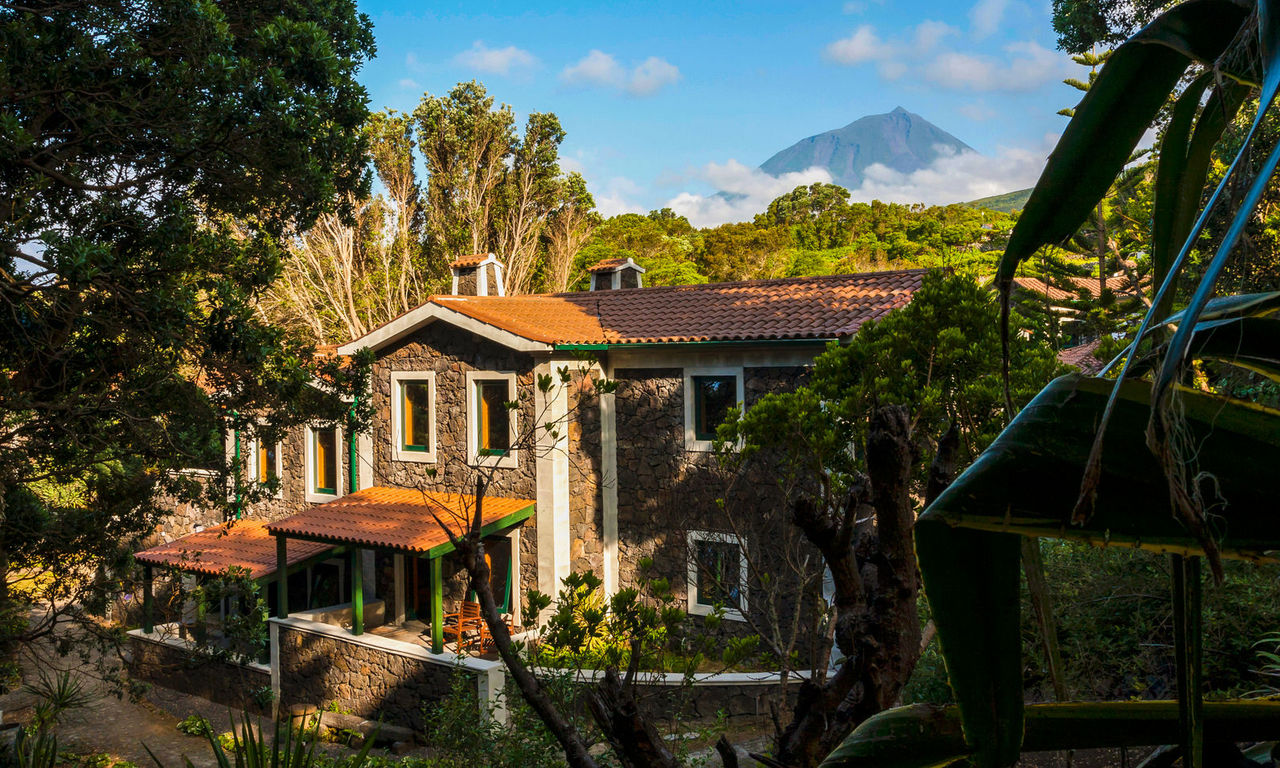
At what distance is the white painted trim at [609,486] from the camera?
45.0ft

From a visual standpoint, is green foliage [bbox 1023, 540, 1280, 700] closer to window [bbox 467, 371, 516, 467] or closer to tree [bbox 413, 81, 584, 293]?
window [bbox 467, 371, 516, 467]

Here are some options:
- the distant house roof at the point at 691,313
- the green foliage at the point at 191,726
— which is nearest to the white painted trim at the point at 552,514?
the distant house roof at the point at 691,313

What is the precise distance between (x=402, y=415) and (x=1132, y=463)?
15.7 m

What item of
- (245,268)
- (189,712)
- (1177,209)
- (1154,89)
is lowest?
(189,712)

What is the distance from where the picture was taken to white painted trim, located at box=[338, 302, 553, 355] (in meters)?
13.3

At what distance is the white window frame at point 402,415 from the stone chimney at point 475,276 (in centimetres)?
322

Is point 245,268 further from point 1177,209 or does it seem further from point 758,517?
point 1177,209

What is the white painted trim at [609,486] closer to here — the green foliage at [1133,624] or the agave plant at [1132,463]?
the green foliage at [1133,624]

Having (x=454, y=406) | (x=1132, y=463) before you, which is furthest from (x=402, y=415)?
(x=1132, y=463)

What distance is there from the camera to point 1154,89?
834 mm

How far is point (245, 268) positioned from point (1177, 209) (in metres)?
8.67

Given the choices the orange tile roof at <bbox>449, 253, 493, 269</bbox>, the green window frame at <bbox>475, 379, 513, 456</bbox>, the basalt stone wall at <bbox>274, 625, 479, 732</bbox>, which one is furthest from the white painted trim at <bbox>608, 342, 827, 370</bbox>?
the orange tile roof at <bbox>449, 253, 493, 269</bbox>

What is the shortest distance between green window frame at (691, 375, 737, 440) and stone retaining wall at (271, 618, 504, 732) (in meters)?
4.65

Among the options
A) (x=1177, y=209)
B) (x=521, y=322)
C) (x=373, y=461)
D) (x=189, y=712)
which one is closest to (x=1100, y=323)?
(x=521, y=322)
